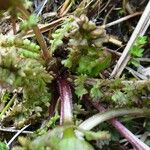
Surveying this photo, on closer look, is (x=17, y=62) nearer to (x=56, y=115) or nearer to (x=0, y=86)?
(x=0, y=86)

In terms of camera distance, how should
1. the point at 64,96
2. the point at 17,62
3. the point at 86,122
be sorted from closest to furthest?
the point at 17,62
the point at 86,122
the point at 64,96

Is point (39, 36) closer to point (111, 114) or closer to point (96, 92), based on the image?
point (96, 92)

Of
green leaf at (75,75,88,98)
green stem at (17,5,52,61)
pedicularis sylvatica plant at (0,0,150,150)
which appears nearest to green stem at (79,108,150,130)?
pedicularis sylvatica plant at (0,0,150,150)

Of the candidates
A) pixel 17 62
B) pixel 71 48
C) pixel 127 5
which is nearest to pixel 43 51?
pixel 71 48

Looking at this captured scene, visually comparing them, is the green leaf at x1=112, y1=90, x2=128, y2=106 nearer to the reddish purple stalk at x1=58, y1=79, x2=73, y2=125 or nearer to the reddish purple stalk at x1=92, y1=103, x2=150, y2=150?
the reddish purple stalk at x1=92, y1=103, x2=150, y2=150

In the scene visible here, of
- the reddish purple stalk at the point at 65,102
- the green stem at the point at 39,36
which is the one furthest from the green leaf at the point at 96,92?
the green stem at the point at 39,36

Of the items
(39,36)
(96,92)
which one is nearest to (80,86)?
(96,92)

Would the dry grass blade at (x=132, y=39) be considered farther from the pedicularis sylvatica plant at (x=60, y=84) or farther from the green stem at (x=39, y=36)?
the green stem at (x=39, y=36)
